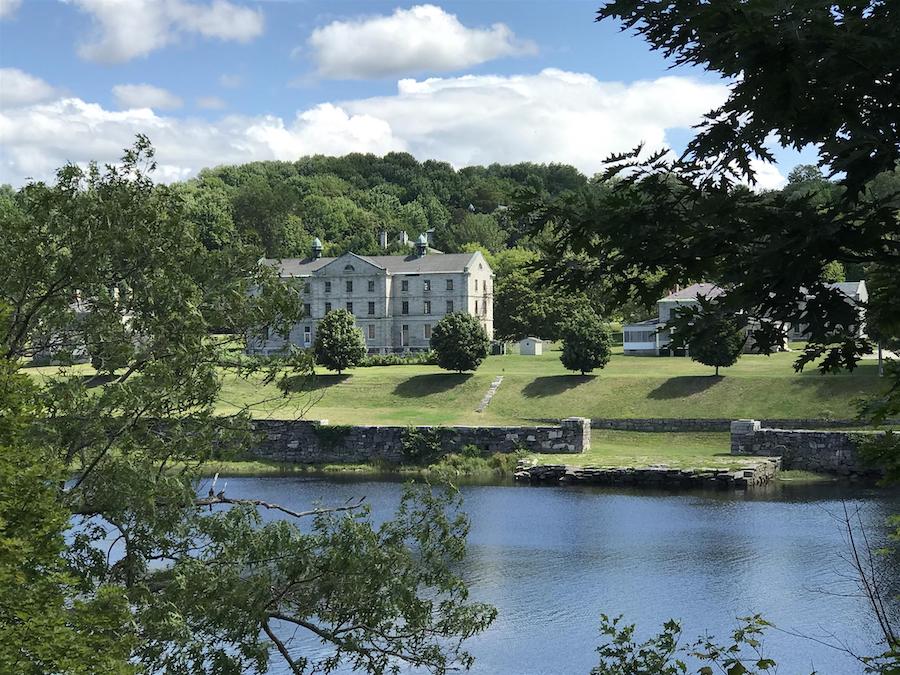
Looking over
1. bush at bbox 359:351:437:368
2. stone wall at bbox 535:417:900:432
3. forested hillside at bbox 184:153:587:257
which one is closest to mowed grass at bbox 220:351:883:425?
stone wall at bbox 535:417:900:432

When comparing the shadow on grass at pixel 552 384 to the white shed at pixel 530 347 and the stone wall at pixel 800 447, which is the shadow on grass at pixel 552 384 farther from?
the white shed at pixel 530 347

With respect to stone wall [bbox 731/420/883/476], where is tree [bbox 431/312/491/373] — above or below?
above

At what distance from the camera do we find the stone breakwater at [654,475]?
128ft

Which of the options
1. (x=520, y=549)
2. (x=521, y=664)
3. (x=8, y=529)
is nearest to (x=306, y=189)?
(x=520, y=549)

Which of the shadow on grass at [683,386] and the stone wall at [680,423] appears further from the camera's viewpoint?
the shadow on grass at [683,386]

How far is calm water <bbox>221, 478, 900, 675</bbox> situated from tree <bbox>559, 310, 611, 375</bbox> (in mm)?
14913

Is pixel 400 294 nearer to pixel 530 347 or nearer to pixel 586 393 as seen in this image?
pixel 530 347

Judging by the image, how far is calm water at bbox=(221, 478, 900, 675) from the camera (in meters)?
20.9

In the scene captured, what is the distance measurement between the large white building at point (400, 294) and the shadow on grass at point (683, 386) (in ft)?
79.6

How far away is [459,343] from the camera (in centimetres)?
5612

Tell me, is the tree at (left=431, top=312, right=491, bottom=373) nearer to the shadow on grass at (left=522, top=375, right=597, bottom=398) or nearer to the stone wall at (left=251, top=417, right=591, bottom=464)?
the shadow on grass at (left=522, top=375, right=597, bottom=398)

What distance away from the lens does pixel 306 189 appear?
137625 mm

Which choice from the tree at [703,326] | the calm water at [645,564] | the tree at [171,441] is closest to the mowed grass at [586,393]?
the calm water at [645,564]

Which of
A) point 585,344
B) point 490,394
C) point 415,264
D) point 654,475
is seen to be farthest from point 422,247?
point 654,475
